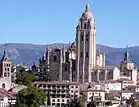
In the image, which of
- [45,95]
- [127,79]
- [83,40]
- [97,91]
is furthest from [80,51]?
[45,95]

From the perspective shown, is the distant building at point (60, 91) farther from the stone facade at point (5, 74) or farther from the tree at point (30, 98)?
the tree at point (30, 98)

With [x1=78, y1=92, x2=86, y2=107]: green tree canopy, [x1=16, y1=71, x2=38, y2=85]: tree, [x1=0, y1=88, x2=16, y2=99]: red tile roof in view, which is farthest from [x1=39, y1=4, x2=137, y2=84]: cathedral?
[x1=0, y1=88, x2=16, y2=99]: red tile roof

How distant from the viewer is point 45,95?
66062 millimetres

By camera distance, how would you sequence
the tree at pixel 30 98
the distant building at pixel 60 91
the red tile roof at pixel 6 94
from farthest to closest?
1. the distant building at pixel 60 91
2. the red tile roof at pixel 6 94
3. the tree at pixel 30 98

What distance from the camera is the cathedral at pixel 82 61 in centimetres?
8588

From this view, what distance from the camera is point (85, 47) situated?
86.9 meters

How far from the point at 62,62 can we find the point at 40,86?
609 inches

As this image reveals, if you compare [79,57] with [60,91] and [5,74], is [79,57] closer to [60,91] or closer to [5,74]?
[5,74]

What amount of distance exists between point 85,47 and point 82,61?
1998mm

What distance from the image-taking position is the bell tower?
282ft

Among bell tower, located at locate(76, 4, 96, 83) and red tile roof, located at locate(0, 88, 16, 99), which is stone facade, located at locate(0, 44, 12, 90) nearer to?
red tile roof, located at locate(0, 88, 16, 99)

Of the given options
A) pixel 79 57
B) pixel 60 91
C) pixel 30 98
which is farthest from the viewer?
pixel 79 57

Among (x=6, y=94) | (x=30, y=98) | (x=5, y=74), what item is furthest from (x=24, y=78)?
(x=30, y=98)

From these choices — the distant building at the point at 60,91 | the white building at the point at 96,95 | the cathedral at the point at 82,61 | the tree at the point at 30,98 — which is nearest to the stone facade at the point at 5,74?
the distant building at the point at 60,91
